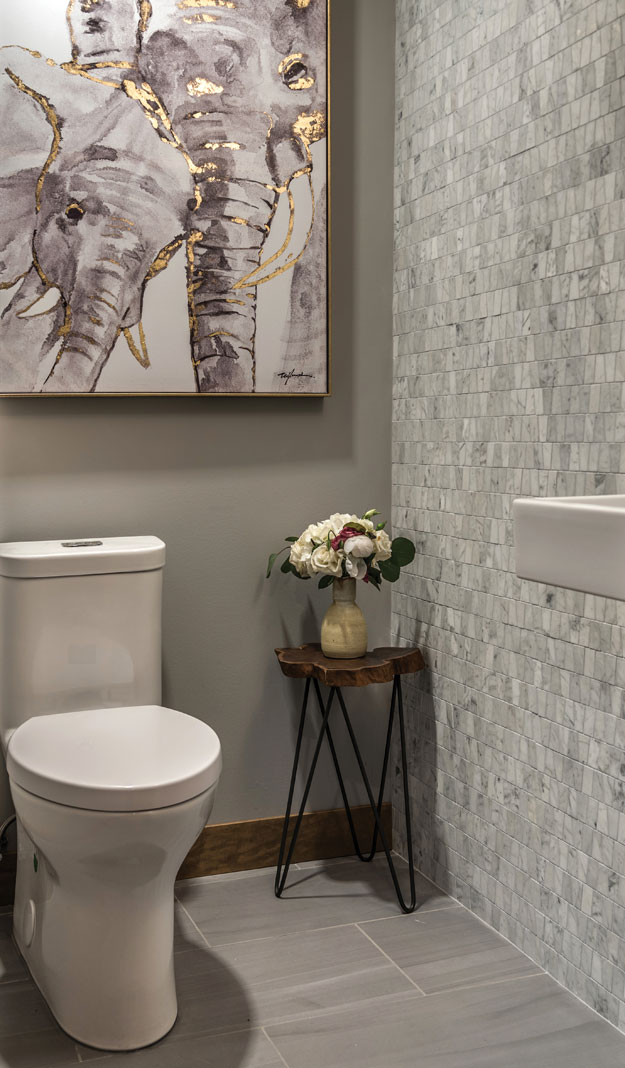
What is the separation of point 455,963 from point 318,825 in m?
0.58

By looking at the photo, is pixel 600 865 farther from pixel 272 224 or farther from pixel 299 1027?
pixel 272 224

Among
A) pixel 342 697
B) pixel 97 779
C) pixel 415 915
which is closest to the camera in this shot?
pixel 97 779

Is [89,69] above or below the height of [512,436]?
above

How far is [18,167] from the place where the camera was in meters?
2.09

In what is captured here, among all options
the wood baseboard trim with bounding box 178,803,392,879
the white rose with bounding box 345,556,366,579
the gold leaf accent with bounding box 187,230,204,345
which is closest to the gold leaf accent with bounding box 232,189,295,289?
the gold leaf accent with bounding box 187,230,204,345

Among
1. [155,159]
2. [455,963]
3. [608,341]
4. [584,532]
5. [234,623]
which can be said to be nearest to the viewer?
[584,532]

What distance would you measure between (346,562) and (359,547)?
50mm

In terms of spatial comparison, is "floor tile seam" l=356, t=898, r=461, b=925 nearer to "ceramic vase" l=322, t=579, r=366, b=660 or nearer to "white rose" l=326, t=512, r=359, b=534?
"ceramic vase" l=322, t=579, r=366, b=660

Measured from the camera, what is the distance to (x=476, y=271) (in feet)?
6.82

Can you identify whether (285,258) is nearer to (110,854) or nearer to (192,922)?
(110,854)

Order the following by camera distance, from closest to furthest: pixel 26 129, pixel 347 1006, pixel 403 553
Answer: pixel 347 1006 < pixel 26 129 < pixel 403 553

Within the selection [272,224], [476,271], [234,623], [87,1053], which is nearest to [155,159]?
[272,224]
